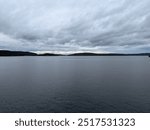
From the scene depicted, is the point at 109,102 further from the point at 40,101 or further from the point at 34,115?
the point at 34,115

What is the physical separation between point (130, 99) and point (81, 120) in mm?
30188

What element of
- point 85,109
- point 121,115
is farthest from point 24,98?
point 121,115

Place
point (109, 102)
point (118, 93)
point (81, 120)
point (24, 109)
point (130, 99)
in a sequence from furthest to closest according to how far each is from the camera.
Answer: point (118, 93)
point (130, 99)
point (109, 102)
point (24, 109)
point (81, 120)

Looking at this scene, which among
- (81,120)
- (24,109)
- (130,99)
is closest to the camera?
(81,120)

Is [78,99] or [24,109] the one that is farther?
[78,99]

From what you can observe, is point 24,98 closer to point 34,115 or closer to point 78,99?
point 78,99

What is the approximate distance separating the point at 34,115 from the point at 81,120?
463 centimetres

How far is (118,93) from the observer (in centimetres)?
4522

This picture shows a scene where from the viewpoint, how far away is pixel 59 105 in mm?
35281

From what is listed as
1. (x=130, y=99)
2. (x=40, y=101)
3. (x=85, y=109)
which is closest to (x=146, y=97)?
(x=130, y=99)

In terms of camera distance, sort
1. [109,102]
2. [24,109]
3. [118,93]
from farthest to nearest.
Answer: [118,93]
[109,102]
[24,109]

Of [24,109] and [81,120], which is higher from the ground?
[81,120]

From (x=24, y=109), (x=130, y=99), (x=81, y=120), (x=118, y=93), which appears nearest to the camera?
(x=81, y=120)

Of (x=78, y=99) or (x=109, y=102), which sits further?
(x=78, y=99)
